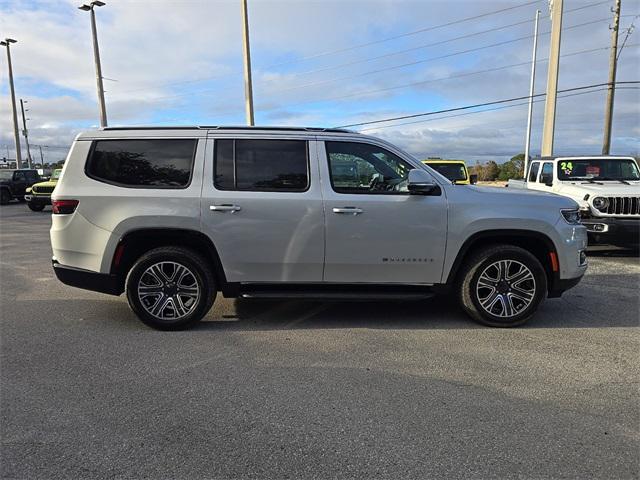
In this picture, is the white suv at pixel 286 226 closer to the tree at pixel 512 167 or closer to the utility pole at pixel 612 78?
the utility pole at pixel 612 78

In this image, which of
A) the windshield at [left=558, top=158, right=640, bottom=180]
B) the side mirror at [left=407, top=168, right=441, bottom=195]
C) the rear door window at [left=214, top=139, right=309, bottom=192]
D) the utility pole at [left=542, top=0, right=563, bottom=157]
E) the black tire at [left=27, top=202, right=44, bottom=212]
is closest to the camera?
the side mirror at [left=407, top=168, right=441, bottom=195]

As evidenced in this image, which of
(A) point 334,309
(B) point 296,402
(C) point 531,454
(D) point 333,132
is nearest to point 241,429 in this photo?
(B) point 296,402

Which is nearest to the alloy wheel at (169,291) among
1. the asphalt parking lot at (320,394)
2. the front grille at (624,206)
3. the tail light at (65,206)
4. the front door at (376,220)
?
the asphalt parking lot at (320,394)

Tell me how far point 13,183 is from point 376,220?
2775 cm

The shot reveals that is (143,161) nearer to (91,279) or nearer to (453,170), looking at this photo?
(91,279)

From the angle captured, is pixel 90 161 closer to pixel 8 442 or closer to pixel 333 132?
pixel 333 132

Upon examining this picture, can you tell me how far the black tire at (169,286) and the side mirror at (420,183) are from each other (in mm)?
2228

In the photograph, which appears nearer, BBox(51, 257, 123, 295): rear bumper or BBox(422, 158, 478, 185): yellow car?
BBox(51, 257, 123, 295): rear bumper

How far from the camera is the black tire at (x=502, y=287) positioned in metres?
4.89

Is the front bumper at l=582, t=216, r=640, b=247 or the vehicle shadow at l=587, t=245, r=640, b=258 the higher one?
the front bumper at l=582, t=216, r=640, b=247

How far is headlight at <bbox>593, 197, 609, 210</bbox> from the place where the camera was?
8.53m

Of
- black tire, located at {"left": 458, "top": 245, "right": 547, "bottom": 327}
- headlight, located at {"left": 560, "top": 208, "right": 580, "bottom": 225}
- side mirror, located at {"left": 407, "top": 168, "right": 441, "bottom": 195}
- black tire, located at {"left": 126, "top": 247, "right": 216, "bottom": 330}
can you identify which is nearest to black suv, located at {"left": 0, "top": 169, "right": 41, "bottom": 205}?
black tire, located at {"left": 126, "top": 247, "right": 216, "bottom": 330}

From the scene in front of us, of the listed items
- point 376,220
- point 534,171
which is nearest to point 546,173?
point 534,171

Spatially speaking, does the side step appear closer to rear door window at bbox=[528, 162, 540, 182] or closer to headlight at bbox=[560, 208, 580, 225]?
headlight at bbox=[560, 208, 580, 225]
